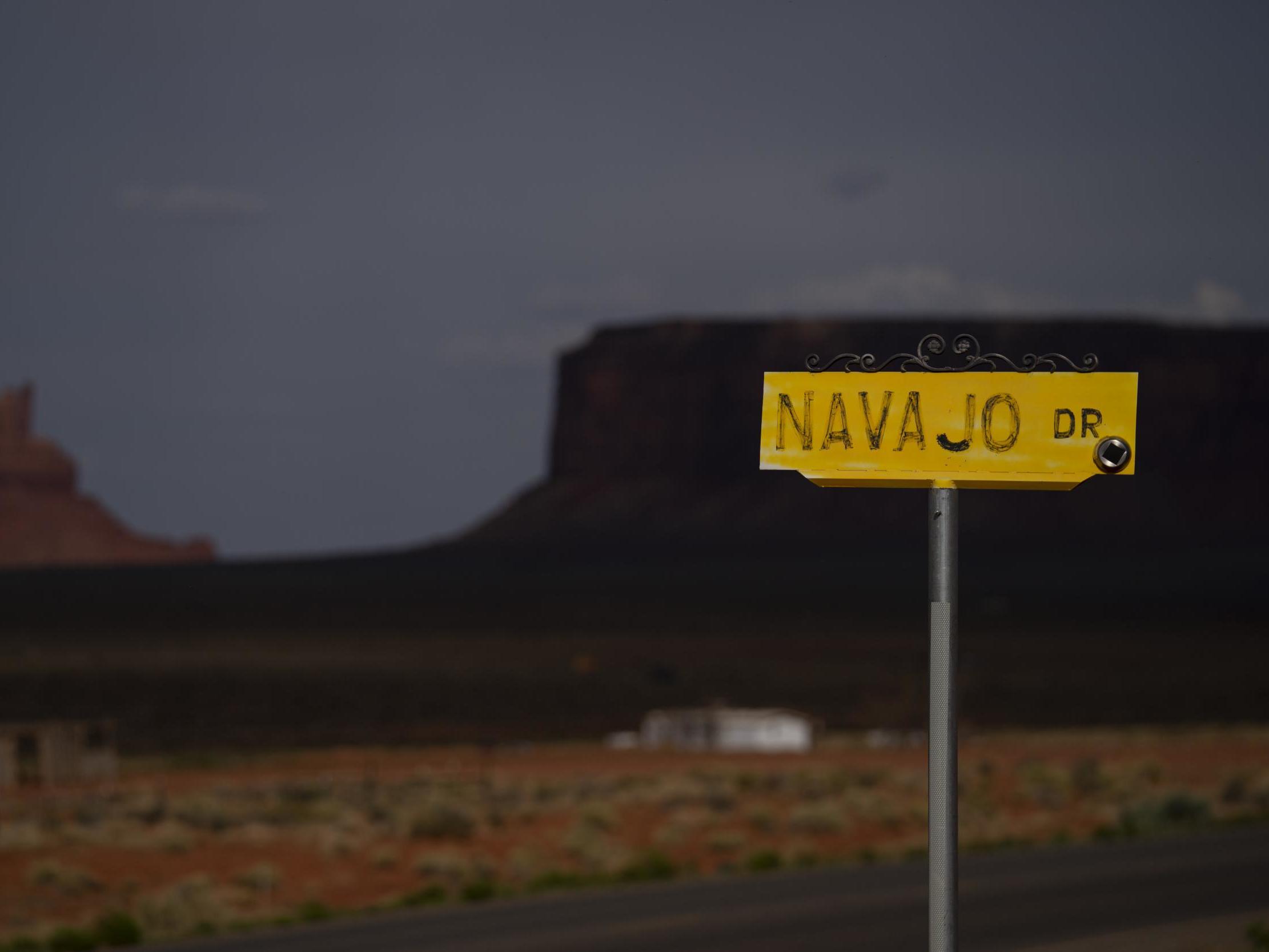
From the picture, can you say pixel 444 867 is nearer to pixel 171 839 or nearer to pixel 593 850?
pixel 593 850

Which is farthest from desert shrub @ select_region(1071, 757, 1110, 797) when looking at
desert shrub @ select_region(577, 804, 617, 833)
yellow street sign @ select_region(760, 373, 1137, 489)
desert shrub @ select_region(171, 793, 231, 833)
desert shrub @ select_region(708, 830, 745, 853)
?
yellow street sign @ select_region(760, 373, 1137, 489)

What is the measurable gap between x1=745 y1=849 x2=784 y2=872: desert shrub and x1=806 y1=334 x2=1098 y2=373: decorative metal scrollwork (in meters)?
19.7

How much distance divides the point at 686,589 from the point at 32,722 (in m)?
57.4

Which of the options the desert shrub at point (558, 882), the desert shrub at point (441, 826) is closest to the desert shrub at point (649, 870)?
the desert shrub at point (558, 882)

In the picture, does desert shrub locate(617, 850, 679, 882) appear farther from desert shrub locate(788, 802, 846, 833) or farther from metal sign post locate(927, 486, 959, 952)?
metal sign post locate(927, 486, 959, 952)

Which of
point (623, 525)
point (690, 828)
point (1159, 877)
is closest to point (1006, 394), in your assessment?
point (1159, 877)

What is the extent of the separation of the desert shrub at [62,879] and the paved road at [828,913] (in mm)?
5672

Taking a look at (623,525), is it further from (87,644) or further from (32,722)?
(32,722)

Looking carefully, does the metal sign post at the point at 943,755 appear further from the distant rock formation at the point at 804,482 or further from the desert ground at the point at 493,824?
the distant rock formation at the point at 804,482

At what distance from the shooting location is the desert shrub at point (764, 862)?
971 inches

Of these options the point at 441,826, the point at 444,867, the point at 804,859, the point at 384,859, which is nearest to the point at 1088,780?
the point at 804,859

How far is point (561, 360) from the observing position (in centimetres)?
16450

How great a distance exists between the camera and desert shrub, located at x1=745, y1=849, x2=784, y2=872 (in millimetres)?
24656

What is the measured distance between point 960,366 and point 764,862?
67.2 ft
